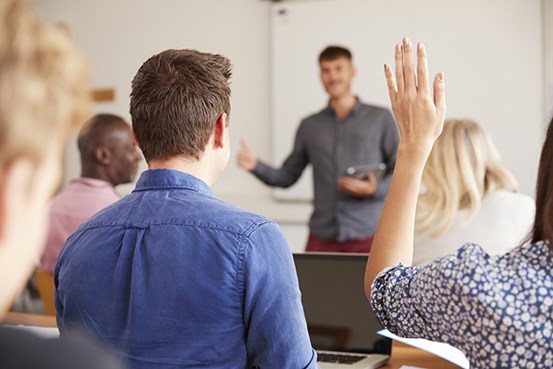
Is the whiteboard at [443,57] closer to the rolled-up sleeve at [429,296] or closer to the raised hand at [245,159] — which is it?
the raised hand at [245,159]

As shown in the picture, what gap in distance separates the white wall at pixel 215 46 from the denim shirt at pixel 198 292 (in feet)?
13.3

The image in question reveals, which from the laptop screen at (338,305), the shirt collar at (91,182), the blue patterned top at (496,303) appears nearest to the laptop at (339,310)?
the laptop screen at (338,305)

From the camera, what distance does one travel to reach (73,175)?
659 cm

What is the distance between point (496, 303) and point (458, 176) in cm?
167

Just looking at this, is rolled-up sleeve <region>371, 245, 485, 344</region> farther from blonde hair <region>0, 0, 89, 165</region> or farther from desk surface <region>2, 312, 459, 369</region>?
desk surface <region>2, 312, 459, 369</region>

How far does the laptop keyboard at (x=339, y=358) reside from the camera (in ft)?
6.50

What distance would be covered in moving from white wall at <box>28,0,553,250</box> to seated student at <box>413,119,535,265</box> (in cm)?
279

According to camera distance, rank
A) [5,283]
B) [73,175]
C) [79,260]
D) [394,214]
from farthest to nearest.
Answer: [73,175] → [79,260] → [394,214] → [5,283]

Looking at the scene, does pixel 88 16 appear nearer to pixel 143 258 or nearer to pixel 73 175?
pixel 73 175

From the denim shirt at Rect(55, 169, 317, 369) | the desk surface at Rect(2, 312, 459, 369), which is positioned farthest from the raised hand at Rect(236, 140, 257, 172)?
the denim shirt at Rect(55, 169, 317, 369)

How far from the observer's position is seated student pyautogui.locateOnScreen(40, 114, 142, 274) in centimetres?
287

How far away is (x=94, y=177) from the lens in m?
3.03

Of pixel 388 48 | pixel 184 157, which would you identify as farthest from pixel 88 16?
pixel 184 157

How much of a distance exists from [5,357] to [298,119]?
4979 millimetres
